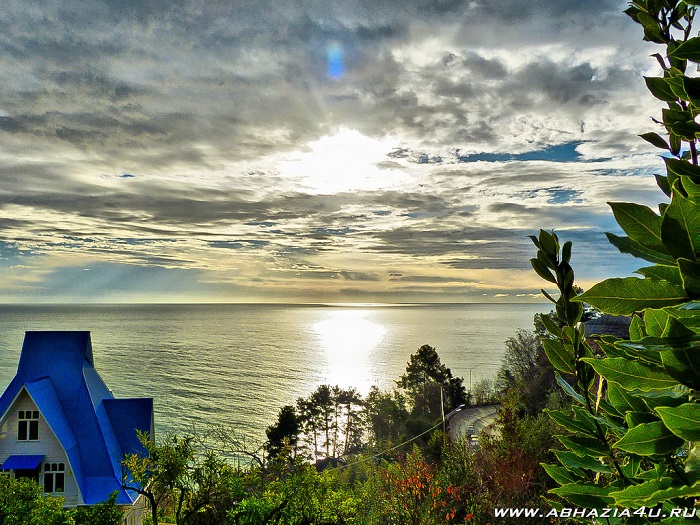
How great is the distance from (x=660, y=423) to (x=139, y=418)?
1311cm

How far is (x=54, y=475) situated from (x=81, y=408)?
141cm

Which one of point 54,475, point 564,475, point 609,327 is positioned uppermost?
point 609,327

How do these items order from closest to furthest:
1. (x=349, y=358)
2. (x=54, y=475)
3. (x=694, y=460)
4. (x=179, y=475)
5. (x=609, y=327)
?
(x=694, y=460), (x=179, y=475), (x=54, y=475), (x=609, y=327), (x=349, y=358)

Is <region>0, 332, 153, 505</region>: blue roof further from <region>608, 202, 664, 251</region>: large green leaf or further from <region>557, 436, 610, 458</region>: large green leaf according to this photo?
<region>608, 202, 664, 251</region>: large green leaf

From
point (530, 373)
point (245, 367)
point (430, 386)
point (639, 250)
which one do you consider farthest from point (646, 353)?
point (245, 367)

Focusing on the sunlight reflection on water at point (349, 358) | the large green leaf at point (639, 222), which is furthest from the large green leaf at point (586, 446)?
the sunlight reflection on water at point (349, 358)

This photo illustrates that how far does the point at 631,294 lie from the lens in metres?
0.52

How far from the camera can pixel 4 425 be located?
33.8 ft

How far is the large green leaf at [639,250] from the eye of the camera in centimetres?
54

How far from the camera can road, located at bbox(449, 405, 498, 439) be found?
16344mm

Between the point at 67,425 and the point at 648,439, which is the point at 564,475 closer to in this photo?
the point at 648,439

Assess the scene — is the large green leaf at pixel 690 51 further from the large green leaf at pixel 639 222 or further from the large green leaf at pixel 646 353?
the large green leaf at pixel 646 353

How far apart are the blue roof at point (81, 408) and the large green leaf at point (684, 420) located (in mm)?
11479

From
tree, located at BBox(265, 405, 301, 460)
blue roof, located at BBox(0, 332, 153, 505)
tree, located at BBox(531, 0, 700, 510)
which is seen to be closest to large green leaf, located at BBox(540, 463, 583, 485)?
tree, located at BBox(531, 0, 700, 510)
